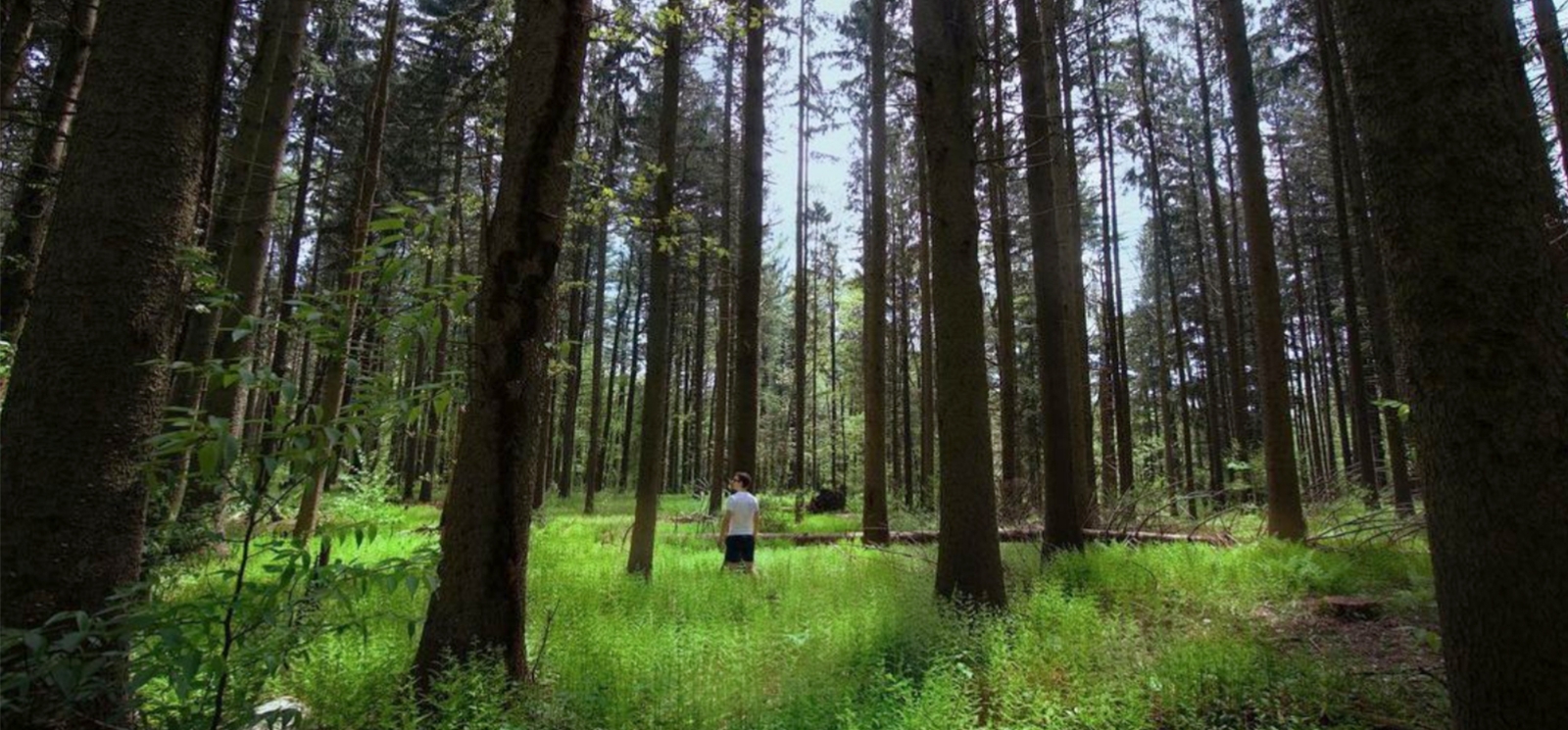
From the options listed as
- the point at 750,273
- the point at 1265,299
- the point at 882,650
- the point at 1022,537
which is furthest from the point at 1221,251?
the point at 882,650

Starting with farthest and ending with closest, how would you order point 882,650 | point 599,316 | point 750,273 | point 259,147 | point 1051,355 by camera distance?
point 599,316
point 750,273
point 1051,355
point 259,147
point 882,650

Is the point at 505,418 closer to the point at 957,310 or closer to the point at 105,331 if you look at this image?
the point at 105,331

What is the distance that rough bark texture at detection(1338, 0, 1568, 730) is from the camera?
2252 millimetres

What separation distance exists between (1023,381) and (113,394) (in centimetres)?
2482

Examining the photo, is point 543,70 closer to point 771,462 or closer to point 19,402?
point 19,402

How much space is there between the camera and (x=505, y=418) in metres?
4.32

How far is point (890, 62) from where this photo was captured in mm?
18062

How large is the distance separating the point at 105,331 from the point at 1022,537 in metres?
12.4

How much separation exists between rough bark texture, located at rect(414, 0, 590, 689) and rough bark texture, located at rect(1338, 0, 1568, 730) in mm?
4187

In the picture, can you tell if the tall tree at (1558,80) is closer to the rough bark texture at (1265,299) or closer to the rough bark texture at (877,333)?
the rough bark texture at (1265,299)

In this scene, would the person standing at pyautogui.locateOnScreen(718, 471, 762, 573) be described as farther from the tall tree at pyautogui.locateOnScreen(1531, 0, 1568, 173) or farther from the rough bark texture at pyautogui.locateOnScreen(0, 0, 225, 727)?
the tall tree at pyautogui.locateOnScreen(1531, 0, 1568, 173)

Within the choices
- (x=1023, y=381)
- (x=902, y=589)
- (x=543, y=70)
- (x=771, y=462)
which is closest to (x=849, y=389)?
(x=771, y=462)

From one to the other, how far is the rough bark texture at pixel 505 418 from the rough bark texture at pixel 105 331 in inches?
71.0

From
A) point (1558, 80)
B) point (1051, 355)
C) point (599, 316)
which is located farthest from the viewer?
point (599, 316)
